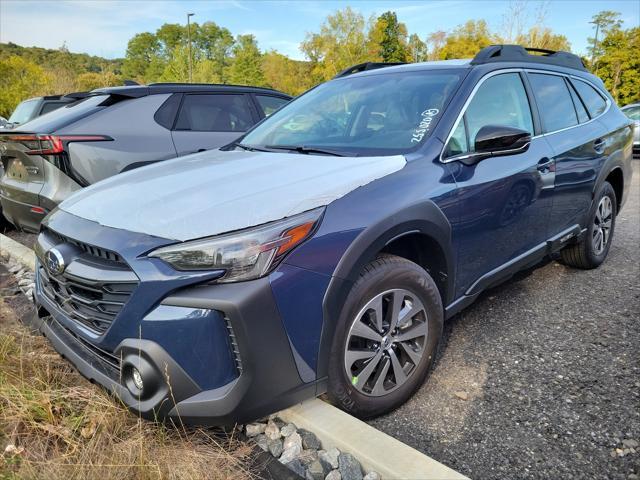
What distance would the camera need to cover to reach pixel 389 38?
5166 centimetres

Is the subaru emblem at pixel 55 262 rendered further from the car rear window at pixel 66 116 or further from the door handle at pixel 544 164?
the door handle at pixel 544 164

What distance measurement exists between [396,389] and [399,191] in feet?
3.10

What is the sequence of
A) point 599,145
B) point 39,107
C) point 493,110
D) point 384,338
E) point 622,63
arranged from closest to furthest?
point 384,338 < point 493,110 < point 599,145 < point 39,107 < point 622,63

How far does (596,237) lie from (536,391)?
2.27 meters

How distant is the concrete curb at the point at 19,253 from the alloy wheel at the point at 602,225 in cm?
494

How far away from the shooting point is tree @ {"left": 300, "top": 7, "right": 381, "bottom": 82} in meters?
48.3

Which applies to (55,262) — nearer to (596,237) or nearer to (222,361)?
(222,361)

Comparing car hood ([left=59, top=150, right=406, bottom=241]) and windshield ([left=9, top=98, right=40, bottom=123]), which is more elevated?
windshield ([left=9, top=98, right=40, bottom=123])

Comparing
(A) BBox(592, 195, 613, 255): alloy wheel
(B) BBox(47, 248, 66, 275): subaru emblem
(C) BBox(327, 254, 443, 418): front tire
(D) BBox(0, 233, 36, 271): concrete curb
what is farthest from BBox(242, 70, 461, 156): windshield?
(D) BBox(0, 233, 36, 271): concrete curb

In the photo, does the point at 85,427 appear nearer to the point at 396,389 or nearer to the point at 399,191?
the point at 396,389

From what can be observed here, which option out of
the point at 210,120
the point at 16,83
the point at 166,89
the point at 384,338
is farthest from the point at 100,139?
the point at 16,83

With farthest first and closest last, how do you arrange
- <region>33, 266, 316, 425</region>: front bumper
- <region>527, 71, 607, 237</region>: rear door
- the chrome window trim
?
<region>527, 71, 607, 237</region>: rear door < the chrome window trim < <region>33, 266, 316, 425</region>: front bumper

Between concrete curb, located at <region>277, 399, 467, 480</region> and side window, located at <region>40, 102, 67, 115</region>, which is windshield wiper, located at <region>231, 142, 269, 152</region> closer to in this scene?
concrete curb, located at <region>277, 399, 467, 480</region>

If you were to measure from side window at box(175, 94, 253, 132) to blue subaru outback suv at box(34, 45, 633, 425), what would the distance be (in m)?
1.71
